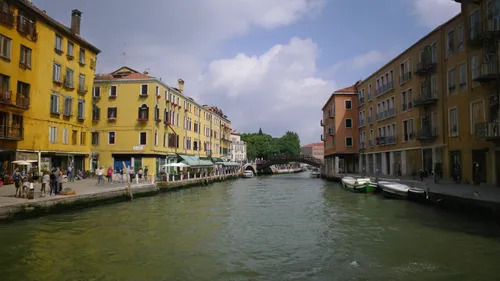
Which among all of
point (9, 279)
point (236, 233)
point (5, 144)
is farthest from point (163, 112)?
point (9, 279)

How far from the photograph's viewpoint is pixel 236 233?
537 inches

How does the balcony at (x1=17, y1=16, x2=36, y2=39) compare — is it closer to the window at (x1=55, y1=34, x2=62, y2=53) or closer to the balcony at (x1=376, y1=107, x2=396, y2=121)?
the window at (x1=55, y1=34, x2=62, y2=53)

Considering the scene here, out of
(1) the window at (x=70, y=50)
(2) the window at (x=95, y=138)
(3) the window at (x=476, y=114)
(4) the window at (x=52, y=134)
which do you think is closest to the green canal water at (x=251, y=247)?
(3) the window at (x=476, y=114)

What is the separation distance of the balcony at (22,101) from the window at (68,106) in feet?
15.5

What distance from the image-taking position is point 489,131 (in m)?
19.9

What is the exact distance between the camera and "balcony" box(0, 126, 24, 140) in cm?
2260

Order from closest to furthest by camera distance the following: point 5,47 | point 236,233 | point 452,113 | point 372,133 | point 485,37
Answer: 1. point 236,233
2. point 485,37
3. point 5,47
4. point 452,113
5. point 372,133

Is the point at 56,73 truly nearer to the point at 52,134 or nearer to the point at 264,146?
the point at 52,134

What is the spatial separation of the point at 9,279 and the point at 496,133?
71.0 feet

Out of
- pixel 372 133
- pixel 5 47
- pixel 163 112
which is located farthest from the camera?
pixel 372 133

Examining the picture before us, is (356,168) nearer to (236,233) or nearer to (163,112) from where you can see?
(163,112)

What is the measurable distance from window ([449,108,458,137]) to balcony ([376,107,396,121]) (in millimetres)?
11161

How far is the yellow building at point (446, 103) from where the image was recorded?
21.0 meters

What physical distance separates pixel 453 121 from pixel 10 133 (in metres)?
29.4
